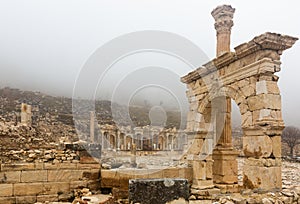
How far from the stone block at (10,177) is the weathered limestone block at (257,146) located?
5.48 meters

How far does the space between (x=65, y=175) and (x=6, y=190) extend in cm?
135

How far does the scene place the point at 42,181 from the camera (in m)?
6.91

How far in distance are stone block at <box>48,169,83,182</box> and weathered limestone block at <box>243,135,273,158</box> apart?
4270 millimetres

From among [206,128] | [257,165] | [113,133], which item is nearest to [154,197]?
[257,165]

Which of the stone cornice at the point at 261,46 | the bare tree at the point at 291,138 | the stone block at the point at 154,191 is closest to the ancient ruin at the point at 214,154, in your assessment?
the stone cornice at the point at 261,46

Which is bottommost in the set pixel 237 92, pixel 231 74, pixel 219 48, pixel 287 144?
pixel 287 144

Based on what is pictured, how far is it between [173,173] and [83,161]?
2645 millimetres

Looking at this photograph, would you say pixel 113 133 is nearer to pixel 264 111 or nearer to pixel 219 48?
pixel 219 48

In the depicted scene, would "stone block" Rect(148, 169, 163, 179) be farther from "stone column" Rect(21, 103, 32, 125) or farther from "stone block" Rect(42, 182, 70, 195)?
"stone column" Rect(21, 103, 32, 125)

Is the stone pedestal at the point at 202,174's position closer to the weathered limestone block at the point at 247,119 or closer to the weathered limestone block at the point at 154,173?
the weathered limestone block at the point at 154,173

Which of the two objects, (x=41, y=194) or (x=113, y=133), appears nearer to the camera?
(x=41, y=194)

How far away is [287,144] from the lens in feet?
140

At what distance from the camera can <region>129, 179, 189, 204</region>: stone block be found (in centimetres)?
334

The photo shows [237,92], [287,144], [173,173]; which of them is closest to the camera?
[237,92]
